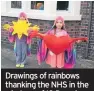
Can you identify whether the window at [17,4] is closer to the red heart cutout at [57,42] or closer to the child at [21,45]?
the child at [21,45]

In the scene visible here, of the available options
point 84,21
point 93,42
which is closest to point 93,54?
point 93,42

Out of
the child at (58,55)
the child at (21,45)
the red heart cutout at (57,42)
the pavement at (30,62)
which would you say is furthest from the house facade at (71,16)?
the red heart cutout at (57,42)

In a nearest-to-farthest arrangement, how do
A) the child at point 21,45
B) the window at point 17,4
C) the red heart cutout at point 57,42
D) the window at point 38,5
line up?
the red heart cutout at point 57,42 → the child at point 21,45 → the window at point 38,5 → the window at point 17,4

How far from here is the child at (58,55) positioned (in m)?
5.38

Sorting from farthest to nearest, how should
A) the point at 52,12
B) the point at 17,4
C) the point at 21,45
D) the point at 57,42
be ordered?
the point at 17,4 → the point at 52,12 → the point at 21,45 → the point at 57,42

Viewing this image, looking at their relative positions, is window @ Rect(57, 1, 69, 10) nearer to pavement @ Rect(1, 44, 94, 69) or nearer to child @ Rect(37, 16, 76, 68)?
pavement @ Rect(1, 44, 94, 69)

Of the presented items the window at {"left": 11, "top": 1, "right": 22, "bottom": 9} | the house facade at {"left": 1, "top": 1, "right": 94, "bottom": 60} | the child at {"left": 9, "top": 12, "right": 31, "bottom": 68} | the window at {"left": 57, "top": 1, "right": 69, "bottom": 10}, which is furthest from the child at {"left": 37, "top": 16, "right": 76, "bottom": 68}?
the window at {"left": 11, "top": 1, "right": 22, "bottom": 9}

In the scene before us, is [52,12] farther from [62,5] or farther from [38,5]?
[38,5]

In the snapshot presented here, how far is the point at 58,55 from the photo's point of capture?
546 centimetres

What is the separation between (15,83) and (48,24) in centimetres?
224

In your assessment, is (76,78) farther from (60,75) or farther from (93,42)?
(93,42)

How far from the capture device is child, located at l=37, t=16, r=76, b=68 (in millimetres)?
5379
